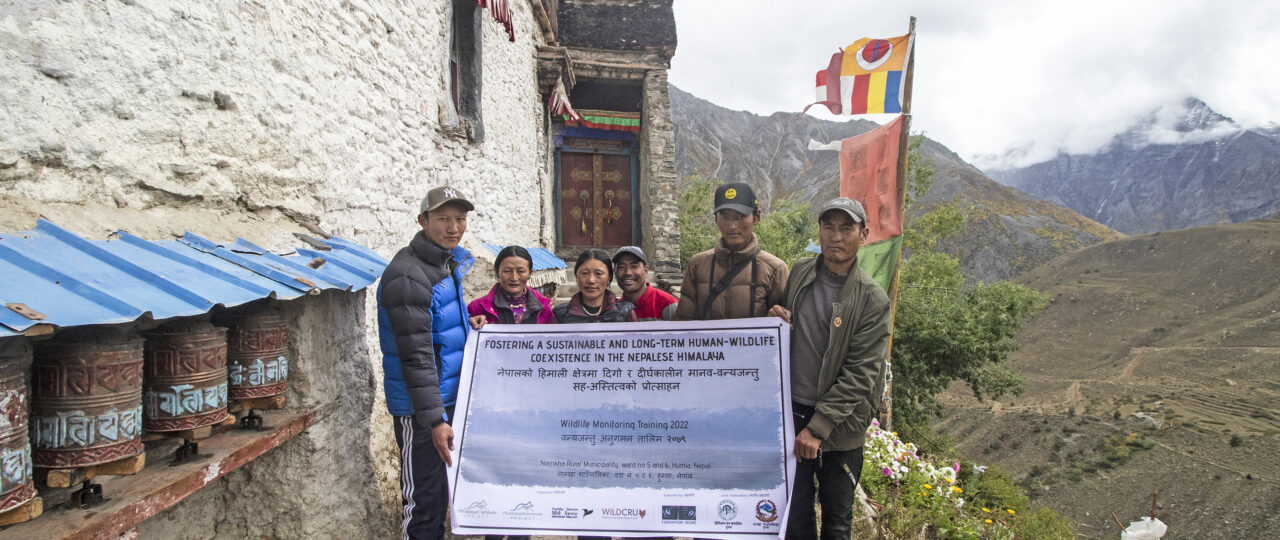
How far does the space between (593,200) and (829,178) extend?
7576 cm

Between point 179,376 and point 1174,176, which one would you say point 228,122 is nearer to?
point 179,376

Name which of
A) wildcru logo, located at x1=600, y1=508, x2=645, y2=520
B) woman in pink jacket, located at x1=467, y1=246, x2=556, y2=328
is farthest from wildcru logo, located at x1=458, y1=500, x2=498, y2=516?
woman in pink jacket, located at x1=467, y1=246, x2=556, y2=328

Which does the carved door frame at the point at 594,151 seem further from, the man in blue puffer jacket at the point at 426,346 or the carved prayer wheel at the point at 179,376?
the carved prayer wheel at the point at 179,376

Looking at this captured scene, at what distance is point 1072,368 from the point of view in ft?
159

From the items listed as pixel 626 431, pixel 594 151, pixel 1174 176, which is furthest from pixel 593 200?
pixel 1174 176

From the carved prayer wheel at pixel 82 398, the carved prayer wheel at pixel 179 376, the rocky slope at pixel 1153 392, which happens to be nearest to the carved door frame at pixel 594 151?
the carved prayer wheel at pixel 179 376

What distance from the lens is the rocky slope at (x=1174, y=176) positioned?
96.6m

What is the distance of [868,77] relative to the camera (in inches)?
319

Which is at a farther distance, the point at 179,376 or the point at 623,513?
the point at 623,513

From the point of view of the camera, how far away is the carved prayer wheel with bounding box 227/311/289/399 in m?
2.08

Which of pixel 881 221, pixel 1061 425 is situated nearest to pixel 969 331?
pixel 881 221

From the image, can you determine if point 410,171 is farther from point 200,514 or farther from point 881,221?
point 881,221

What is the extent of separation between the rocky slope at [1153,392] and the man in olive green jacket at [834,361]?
29529 millimetres

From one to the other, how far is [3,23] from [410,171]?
2737mm
